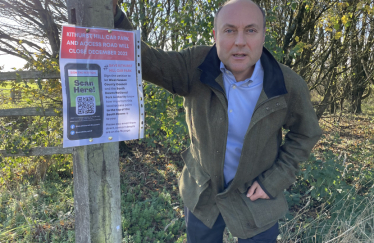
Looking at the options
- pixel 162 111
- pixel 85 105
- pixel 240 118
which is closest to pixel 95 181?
pixel 85 105

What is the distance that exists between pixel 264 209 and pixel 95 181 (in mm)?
1058

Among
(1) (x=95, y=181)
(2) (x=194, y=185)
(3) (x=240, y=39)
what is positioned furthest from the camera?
(2) (x=194, y=185)

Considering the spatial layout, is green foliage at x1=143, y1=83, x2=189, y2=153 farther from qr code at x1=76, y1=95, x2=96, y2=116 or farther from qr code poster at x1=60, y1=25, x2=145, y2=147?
qr code at x1=76, y1=95, x2=96, y2=116

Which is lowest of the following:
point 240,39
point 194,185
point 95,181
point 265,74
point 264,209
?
point 264,209

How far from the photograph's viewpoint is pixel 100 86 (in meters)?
1.16

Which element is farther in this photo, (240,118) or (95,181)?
(240,118)

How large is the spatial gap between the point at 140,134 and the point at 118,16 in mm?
633

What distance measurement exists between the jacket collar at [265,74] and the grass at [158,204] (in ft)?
4.33

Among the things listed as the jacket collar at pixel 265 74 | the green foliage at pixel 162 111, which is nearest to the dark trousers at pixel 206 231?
the jacket collar at pixel 265 74

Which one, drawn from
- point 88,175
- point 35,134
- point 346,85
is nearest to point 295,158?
point 88,175

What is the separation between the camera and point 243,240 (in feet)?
5.81

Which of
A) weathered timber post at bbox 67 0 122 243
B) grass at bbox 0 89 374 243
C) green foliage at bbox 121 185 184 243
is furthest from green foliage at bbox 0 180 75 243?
weathered timber post at bbox 67 0 122 243

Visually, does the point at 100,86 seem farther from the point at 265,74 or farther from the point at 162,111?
the point at 162,111

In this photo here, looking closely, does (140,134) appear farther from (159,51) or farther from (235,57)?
(235,57)
